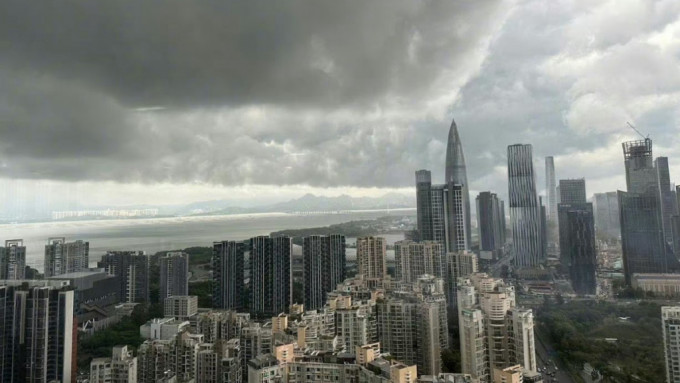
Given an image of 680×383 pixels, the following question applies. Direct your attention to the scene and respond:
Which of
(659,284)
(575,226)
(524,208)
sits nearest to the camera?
(659,284)

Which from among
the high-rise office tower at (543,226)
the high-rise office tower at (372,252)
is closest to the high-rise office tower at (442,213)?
the high-rise office tower at (372,252)

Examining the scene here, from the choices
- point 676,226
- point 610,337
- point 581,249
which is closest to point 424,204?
point 581,249

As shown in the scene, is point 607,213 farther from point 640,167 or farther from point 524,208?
point 524,208

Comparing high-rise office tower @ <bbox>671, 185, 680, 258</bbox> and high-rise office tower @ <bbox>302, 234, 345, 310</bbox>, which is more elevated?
high-rise office tower @ <bbox>671, 185, 680, 258</bbox>

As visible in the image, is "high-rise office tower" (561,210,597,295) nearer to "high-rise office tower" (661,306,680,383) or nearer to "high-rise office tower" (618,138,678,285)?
"high-rise office tower" (618,138,678,285)

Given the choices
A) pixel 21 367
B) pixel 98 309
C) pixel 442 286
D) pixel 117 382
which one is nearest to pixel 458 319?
pixel 442 286

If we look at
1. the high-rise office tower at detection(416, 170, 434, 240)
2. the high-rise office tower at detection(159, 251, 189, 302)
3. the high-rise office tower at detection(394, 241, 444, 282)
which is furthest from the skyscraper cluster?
the high-rise office tower at detection(159, 251, 189, 302)

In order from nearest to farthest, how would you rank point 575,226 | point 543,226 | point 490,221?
point 575,226 < point 543,226 < point 490,221
